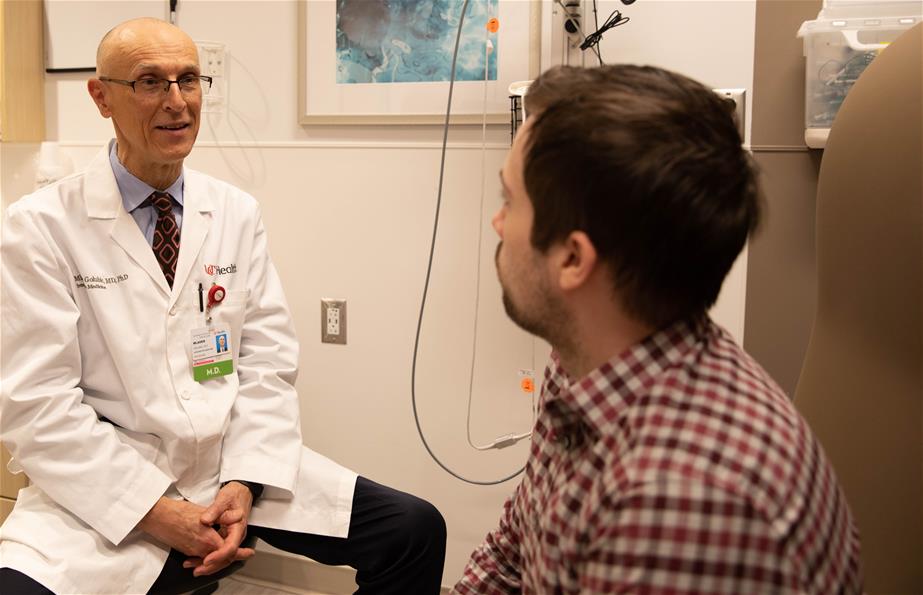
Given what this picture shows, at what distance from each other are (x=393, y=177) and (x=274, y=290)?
0.56 meters

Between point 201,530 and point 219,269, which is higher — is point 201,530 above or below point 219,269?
below

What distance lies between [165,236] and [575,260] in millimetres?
1104

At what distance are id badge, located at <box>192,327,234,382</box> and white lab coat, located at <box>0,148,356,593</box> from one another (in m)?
0.02

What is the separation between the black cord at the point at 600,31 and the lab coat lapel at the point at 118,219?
3.78 ft

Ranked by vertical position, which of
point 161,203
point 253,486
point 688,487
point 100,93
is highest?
point 100,93

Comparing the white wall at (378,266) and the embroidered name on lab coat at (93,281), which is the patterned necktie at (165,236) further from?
the white wall at (378,266)

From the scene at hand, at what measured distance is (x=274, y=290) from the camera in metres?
1.81

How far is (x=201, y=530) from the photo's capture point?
1.46 m

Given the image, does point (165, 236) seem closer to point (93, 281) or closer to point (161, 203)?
point (161, 203)

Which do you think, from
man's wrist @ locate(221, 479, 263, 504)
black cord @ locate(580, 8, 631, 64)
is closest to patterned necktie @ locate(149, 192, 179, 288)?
man's wrist @ locate(221, 479, 263, 504)

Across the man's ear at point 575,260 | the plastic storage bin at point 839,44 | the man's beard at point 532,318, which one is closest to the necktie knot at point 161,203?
the man's beard at point 532,318

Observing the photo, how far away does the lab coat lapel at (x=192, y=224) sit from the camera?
1611mm

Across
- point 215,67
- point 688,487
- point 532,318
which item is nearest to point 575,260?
point 532,318

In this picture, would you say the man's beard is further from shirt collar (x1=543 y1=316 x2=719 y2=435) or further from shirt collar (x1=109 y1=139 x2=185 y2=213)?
shirt collar (x1=109 y1=139 x2=185 y2=213)
